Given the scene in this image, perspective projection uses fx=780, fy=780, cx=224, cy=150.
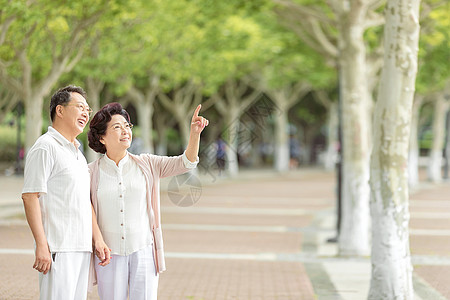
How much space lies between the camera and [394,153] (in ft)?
25.2

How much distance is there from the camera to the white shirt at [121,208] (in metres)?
4.54

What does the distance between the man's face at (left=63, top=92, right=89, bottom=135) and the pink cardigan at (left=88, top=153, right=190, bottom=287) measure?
1.10 ft

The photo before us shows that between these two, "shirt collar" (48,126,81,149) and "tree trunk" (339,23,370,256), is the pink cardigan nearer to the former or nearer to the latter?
"shirt collar" (48,126,81,149)

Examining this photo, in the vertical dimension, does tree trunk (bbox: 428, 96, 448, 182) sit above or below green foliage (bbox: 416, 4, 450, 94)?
below

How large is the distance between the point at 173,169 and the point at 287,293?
4.46 m

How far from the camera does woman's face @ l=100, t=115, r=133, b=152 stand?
4.55 m

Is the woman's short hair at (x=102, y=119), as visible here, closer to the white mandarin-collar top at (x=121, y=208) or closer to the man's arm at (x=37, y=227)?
the white mandarin-collar top at (x=121, y=208)

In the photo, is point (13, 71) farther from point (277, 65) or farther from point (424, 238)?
point (277, 65)

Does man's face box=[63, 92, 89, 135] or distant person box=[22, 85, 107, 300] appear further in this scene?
man's face box=[63, 92, 89, 135]

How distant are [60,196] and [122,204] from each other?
1.36 ft

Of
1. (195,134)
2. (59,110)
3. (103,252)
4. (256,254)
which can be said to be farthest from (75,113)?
(256,254)

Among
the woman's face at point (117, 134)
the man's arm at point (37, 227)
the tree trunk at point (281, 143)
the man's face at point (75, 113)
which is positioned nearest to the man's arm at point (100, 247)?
the man's arm at point (37, 227)

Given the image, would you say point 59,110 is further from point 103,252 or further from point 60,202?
point 103,252

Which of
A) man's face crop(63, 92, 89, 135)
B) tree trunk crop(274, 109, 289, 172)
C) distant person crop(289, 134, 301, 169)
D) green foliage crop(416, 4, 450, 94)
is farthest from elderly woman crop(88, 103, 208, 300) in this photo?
distant person crop(289, 134, 301, 169)
